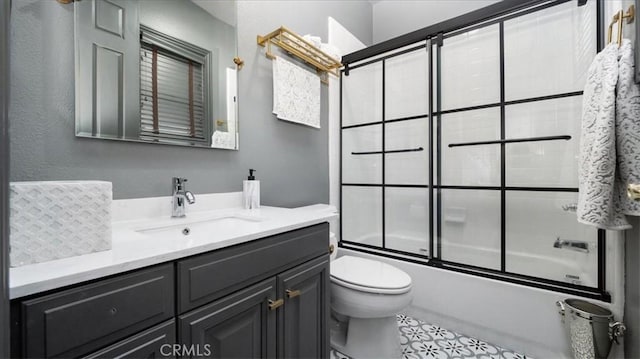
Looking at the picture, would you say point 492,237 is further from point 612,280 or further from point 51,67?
point 51,67

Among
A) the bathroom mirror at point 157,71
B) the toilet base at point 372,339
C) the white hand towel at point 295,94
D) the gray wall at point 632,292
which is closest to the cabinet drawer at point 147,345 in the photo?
the bathroom mirror at point 157,71

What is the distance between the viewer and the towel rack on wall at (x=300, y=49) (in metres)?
1.54

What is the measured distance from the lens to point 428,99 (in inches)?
79.2

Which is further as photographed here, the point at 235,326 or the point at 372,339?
the point at 372,339

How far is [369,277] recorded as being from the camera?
53.4 inches

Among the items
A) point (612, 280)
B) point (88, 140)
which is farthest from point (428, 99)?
point (88, 140)

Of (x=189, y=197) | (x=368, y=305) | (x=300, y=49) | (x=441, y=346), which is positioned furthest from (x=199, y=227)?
(x=441, y=346)

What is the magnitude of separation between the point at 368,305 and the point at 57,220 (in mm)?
1174

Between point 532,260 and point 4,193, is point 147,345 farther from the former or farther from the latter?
point 532,260

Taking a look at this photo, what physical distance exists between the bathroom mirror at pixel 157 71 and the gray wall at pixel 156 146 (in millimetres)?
44

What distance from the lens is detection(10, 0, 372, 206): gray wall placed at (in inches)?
32.2

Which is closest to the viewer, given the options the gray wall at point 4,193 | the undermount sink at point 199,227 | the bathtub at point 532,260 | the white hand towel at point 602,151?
the gray wall at point 4,193

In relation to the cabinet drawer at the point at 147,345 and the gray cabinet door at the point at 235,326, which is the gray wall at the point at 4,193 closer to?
the cabinet drawer at the point at 147,345

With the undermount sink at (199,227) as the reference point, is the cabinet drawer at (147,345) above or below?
below
